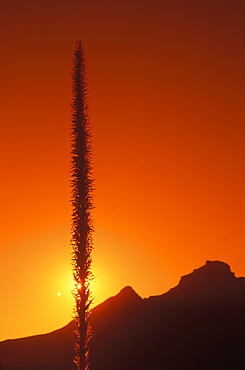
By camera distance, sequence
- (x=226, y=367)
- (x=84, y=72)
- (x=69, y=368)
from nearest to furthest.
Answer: (x=84, y=72)
(x=69, y=368)
(x=226, y=367)

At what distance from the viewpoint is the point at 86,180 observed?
99.8 feet

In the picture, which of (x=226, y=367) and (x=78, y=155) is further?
(x=226, y=367)

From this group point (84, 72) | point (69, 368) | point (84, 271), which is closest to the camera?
point (84, 271)

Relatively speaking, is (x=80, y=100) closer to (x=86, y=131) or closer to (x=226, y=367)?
(x=86, y=131)

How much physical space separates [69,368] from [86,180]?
6308 inches

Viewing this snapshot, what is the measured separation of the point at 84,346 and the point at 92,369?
537 ft

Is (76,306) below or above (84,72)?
below

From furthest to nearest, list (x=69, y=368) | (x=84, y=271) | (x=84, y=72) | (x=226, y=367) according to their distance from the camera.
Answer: (x=226, y=367)
(x=69, y=368)
(x=84, y=72)
(x=84, y=271)

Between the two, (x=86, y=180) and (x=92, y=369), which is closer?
(x=86, y=180)

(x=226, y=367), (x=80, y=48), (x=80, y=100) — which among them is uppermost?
(x=80, y=48)

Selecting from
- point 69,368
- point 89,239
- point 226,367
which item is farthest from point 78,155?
point 226,367

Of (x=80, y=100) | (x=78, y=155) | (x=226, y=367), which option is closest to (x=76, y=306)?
(x=78, y=155)

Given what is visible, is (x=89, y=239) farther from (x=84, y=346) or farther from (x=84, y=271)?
(x=84, y=346)

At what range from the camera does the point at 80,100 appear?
31.5 m
